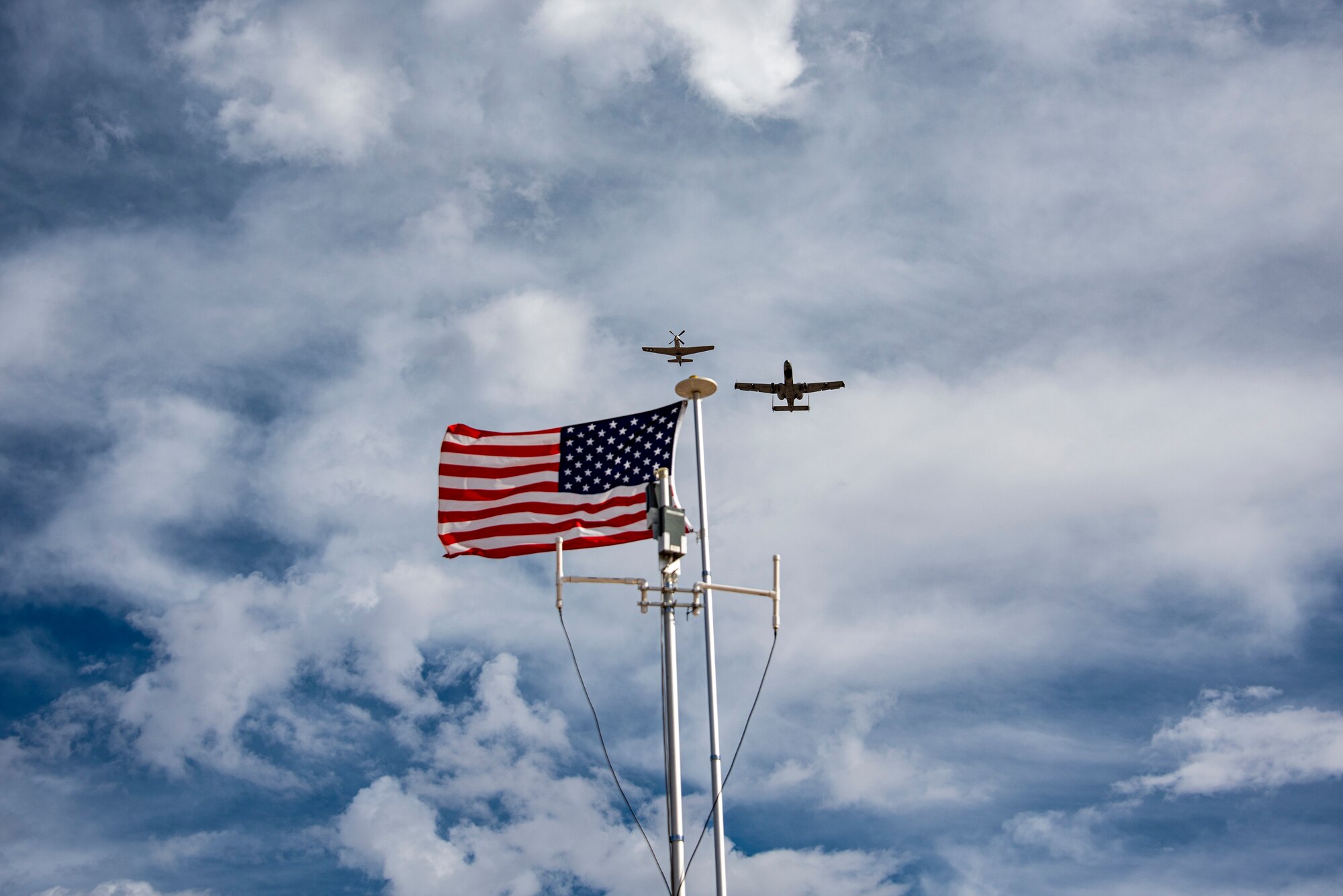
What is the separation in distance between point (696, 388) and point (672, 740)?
825 cm

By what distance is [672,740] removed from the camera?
22750 mm

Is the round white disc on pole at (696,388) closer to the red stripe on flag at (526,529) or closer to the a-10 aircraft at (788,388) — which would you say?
the red stripe on flag at (526,529)

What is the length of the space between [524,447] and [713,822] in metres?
9.57

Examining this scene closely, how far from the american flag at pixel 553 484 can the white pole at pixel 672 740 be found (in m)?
5.01

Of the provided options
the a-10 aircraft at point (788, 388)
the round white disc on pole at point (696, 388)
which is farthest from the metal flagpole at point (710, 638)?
the a-10 aircraft at point (788, 388)

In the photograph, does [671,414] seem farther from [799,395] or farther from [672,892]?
[799,395]

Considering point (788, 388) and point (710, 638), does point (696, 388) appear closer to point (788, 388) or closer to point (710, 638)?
point (710, 638)

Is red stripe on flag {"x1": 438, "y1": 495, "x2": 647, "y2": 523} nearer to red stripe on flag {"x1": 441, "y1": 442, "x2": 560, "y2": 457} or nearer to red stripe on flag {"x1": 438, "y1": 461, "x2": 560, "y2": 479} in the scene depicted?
red stripe on flag {"x1": 438, "y1": 461, "x2": 560, "y2": 479}

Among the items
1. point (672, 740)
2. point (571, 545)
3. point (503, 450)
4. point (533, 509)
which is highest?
point (503, 450)

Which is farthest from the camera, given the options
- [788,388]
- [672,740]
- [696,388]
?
[788,388]

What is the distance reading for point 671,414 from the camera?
2866 cm

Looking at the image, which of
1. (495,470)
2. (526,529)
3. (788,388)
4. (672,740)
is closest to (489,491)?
(495,470)

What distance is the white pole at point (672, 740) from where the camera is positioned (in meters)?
22.1

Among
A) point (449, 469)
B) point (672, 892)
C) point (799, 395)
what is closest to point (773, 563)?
point (672, 892)
